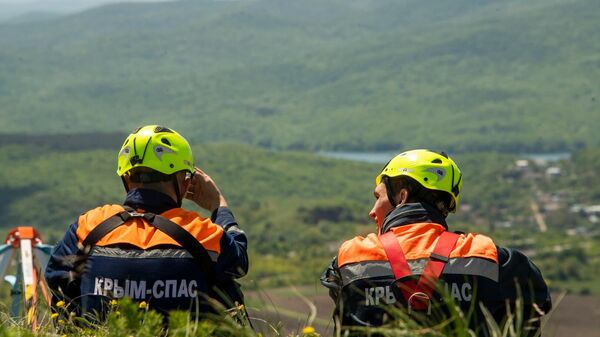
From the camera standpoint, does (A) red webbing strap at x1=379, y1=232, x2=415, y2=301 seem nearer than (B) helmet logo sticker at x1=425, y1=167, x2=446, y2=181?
Yes

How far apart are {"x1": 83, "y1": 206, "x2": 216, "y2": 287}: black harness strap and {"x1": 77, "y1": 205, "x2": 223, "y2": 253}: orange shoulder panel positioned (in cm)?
3

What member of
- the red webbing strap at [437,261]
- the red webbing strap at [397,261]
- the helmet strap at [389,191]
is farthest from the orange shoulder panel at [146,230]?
the red webbing strap at [437,261]

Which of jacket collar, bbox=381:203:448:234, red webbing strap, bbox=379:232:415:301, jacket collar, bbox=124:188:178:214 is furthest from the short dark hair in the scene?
jacket collar, bbox=124:188:178:214

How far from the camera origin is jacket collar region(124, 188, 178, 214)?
6.98 m

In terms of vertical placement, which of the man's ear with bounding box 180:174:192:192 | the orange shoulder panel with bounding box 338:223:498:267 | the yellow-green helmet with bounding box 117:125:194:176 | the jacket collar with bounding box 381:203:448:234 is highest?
the yellow-green helmet with bounding box 117:125:194:176

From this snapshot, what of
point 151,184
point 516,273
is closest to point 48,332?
point 151,184

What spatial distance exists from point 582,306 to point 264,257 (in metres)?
70.4

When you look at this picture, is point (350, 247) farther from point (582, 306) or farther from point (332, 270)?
point (582, 306)

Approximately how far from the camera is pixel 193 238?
21.8ft

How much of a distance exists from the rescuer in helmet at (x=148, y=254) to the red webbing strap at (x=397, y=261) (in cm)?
94

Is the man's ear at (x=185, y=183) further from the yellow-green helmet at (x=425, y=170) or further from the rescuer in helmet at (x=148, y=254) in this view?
the yellow-green helmet at (x=425, y=170)

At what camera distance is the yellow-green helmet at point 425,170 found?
23.6 feet

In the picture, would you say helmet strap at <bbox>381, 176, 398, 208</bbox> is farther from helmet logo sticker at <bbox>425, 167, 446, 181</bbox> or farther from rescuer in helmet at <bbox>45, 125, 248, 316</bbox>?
rescuer in helmet at <bbox>45, 125, 248, 316</bbox>

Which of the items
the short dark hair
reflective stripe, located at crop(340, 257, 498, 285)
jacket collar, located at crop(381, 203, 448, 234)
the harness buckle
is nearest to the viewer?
the harness buckle
